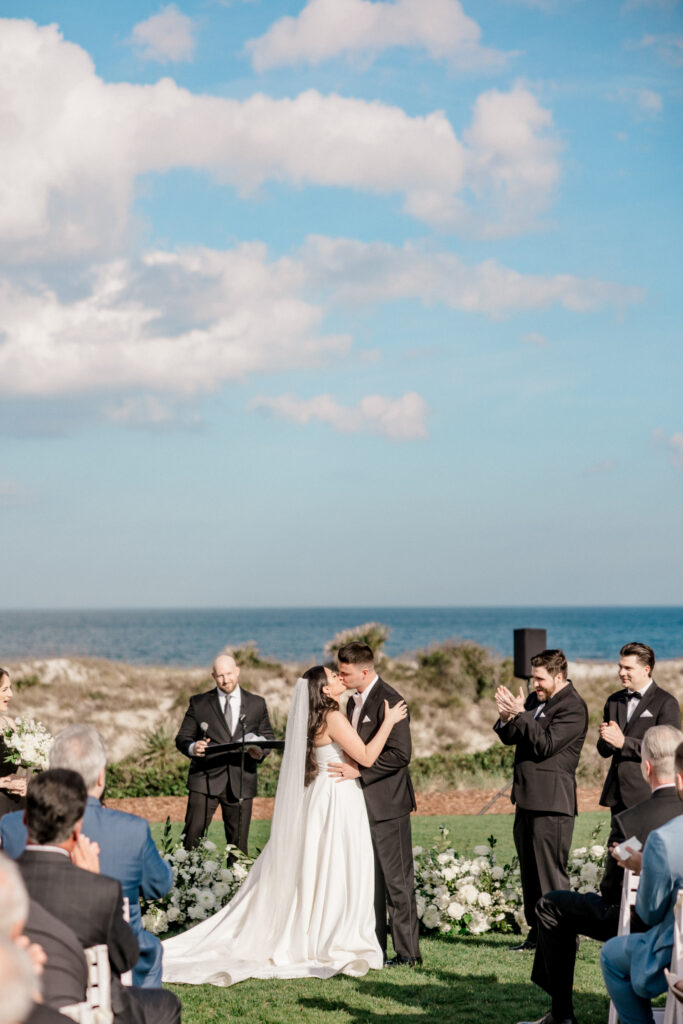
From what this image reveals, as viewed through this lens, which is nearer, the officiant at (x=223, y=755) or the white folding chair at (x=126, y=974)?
the white folding chair at (x=126, y=974)

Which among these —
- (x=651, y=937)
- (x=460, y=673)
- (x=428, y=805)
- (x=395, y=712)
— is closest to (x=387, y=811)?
(x=395, y=712)

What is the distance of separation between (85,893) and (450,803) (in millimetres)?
12907

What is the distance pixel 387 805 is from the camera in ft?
23.6

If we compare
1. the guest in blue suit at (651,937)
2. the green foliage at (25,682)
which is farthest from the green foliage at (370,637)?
the guest in blue suit at (651,937)

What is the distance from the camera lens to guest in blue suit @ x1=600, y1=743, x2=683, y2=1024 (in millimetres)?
4379

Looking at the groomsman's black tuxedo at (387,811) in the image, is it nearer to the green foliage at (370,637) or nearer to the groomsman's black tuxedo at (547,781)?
the groomsman's black tuxedo at (547,781)

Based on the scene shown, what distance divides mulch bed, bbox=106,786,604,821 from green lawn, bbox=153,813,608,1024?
322 inches

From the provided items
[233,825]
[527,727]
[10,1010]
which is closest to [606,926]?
[527,727]

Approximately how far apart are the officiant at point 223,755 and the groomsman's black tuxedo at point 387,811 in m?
1.94

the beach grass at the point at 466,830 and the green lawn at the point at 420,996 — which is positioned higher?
the green lawn at the point at 420,996

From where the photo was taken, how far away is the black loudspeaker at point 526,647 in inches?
482

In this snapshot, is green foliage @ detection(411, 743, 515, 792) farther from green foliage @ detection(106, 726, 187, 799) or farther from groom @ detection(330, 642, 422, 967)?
groom @ detection(330, 642, 422, 967)

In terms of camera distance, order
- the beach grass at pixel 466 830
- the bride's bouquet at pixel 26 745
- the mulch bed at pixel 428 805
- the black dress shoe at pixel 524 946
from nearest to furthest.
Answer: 1. the bride's bouquet at pixel 26 745
2. the black dress shoe at pixel 524 946
3. the beach grass at pixel 466 830
4. the mulch bed at pixel 428 805

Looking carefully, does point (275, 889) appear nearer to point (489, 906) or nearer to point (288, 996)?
point (288, 996)
